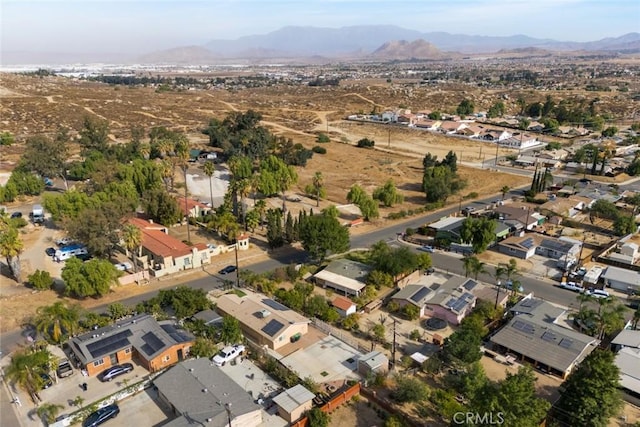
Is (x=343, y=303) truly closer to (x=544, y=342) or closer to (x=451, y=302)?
(x=451, y=302)

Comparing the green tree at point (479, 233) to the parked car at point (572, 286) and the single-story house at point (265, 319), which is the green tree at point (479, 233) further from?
the single-story house at point (265, 319)

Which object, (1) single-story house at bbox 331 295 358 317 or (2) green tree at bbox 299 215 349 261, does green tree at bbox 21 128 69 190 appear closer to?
(2) green tree at bbox 299 215 349 261

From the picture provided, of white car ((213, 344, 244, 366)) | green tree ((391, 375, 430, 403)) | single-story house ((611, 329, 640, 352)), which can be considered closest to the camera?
green tree ((391, 375, 430, 403))

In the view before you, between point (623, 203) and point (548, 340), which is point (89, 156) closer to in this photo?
point (548, 340)

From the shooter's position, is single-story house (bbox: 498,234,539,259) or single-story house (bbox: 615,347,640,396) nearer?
single-story house (bbox: 615,347,640,396)

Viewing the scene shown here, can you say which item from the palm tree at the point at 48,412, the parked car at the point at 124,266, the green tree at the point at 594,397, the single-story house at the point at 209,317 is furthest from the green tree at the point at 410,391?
the parked car at the point at 124,266

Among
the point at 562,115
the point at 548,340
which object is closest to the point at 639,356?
the point at 548,340

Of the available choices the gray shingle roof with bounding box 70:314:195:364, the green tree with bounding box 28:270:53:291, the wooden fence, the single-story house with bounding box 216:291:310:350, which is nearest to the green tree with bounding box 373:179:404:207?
the single-story house with bounding box 216:291:310:350
